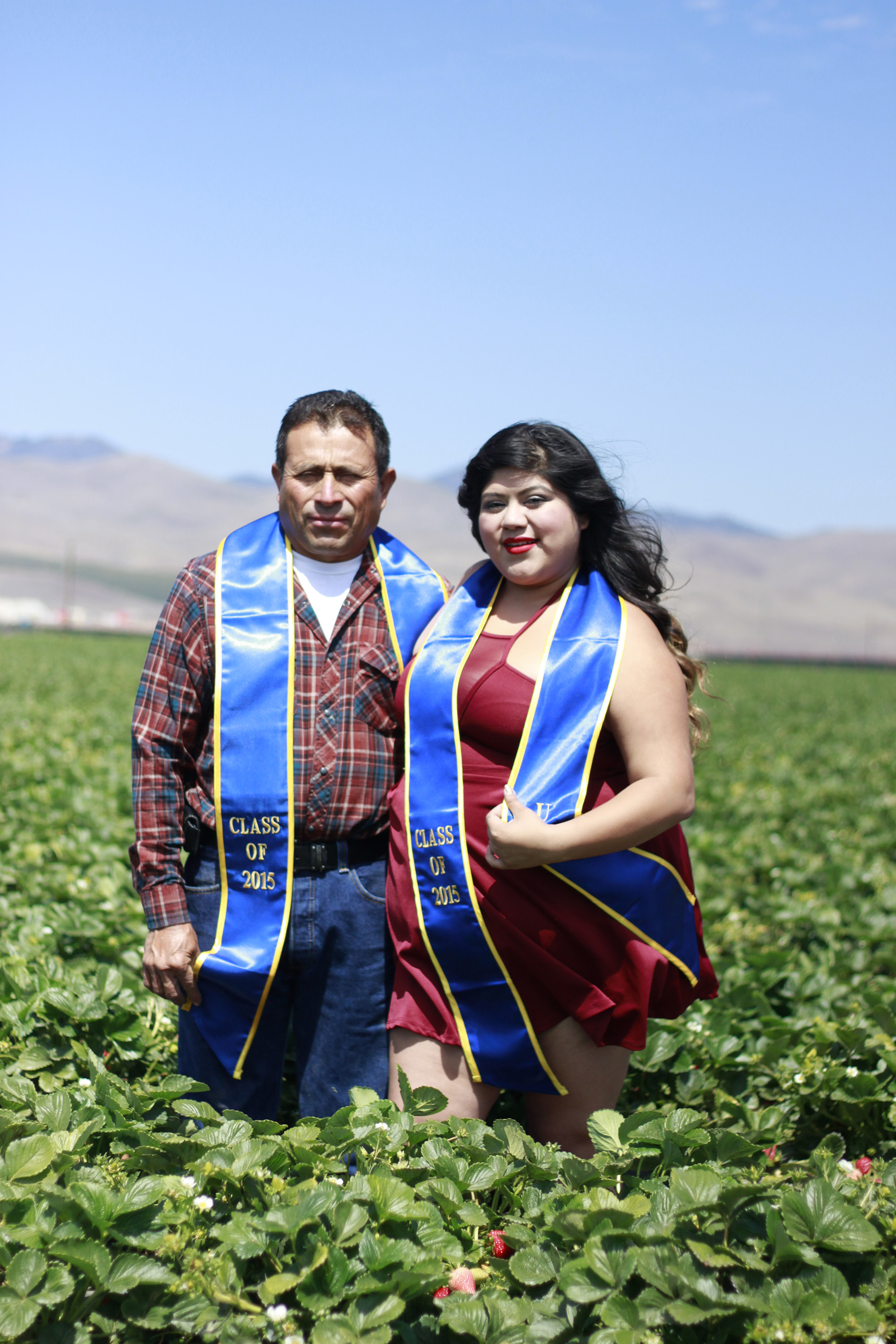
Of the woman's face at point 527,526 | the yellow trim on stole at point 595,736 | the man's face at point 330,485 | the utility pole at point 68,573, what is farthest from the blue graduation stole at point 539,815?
the utility pole at point 68,573

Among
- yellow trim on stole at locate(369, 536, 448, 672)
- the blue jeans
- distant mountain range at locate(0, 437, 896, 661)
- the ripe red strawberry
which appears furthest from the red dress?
distant mountain range at locate(0, 437, 896, 661)

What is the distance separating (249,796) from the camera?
2.59 m

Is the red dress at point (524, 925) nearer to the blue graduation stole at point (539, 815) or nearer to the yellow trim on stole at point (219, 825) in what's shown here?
the blue graduation stole at point (539, 815)

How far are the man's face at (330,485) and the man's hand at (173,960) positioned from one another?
3.02 feet

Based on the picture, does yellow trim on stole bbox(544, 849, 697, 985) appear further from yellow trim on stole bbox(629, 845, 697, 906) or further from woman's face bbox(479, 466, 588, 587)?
woman's face bbox(479, 466, 588, 587)

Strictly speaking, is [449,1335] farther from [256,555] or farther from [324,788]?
[256,555]

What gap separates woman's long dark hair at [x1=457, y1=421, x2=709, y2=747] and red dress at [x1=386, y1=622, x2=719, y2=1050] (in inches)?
11.2

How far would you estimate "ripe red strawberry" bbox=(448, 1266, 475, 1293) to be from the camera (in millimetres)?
1983

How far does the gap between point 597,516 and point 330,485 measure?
1.99 feet

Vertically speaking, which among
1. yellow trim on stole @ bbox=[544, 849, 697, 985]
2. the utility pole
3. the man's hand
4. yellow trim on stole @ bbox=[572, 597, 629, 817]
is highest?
yellow trim on stole @ bbox=[572, 597, 629, 817]

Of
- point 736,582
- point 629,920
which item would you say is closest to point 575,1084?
point 629,920

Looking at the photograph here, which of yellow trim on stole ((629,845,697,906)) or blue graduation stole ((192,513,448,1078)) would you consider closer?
yellow trim on stole ((629,845,697,906))

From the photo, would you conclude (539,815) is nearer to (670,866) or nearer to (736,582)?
(670,866)

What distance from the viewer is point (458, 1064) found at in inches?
99.6
